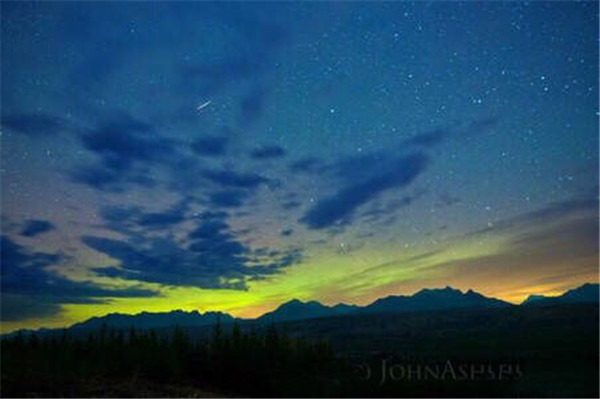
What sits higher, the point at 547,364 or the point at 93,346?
the point at 93,346

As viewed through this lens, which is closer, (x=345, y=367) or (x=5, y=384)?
(x=5, y=384)

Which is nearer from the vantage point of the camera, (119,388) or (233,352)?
(119,388)

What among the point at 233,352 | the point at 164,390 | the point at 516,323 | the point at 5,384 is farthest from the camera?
the point at 516,323

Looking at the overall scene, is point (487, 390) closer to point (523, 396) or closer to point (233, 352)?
point (523, 396)

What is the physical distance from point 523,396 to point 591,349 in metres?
13.9

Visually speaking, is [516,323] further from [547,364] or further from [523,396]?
[523,396]

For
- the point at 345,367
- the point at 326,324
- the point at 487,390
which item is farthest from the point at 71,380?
the point at 326,324

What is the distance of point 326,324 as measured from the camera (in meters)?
90.4

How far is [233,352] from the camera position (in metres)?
14.3

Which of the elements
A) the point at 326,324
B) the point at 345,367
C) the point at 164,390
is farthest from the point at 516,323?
the point at 164,390

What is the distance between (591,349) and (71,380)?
68.9ft

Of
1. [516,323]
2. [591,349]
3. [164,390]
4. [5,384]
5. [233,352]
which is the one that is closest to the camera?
[5,384]

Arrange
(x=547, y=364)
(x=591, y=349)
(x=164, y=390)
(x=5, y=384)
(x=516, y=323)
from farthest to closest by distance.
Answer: (x=516, y=323) < (x=591, y=349) < (x=547, y=364) < (x=164, y=390) < (x=5, y=384)

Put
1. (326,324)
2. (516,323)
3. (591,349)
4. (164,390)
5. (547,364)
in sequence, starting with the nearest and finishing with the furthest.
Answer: (164,390) < (547,364) < (591,349) < (516,323) < (326,324)
